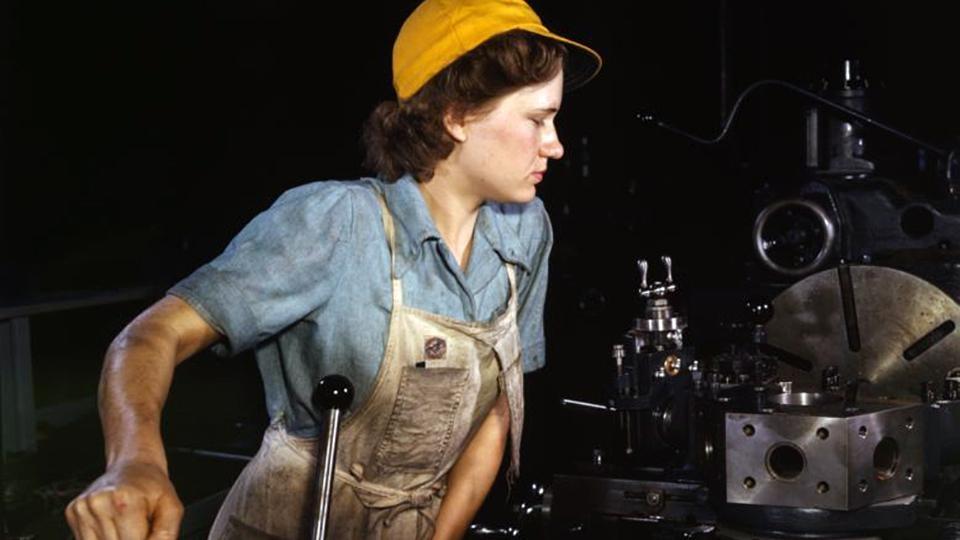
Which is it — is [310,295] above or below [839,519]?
above

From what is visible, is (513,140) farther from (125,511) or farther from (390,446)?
(125,511)

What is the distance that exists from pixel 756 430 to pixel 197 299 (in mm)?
1048

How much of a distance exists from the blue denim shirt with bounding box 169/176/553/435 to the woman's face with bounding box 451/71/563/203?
13 centimetres

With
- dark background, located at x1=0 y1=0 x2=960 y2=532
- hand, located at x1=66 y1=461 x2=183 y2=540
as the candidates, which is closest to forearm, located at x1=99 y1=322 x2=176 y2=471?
hand, located at x1=66 y1=461 x2=183 y2=540

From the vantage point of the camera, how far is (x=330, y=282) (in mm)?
2182

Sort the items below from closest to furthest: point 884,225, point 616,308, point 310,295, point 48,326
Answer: point 310,295 → point 884,225 → point 616,308 → point 48,326

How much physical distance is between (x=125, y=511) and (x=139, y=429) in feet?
0.81

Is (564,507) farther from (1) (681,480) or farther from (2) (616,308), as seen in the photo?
(2) (616,308)

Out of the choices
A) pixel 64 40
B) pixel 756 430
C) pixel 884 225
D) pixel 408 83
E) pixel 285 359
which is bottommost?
pixel 756 430

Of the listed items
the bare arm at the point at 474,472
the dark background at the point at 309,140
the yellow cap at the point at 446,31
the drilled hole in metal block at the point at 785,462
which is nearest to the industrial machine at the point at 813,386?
the drilled hole in metal block at the point at 785,462

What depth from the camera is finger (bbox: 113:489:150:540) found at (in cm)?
147

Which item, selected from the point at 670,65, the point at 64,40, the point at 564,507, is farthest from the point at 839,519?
the point at 64,40

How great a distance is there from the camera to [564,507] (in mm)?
2719

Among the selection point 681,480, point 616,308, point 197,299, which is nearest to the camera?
point 197,299
